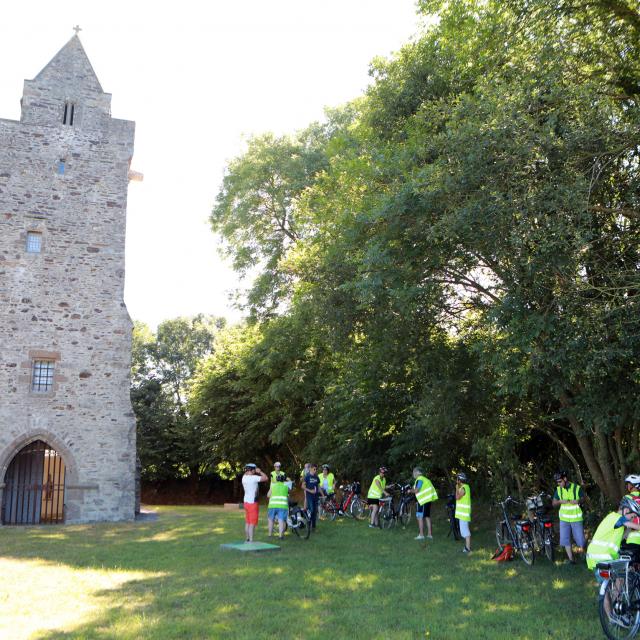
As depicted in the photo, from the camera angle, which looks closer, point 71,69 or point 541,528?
point 541,528

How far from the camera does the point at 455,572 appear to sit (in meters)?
10.8

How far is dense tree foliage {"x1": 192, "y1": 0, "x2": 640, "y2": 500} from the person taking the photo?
998 centimetres

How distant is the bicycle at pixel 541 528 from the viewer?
11.7m

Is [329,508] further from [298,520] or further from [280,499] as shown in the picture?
[280,499]

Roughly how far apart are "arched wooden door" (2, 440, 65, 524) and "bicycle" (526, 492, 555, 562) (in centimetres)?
1375

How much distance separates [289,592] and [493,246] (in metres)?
5.90

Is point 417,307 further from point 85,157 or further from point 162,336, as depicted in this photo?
point 162,336

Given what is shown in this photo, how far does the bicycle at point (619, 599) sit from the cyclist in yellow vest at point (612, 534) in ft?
0.45

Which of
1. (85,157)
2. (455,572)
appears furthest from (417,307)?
(85,157)

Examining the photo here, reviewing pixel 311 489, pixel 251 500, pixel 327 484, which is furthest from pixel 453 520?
pixel 327 484

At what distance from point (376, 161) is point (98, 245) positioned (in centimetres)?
1039

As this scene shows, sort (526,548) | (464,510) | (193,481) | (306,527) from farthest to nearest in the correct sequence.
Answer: (193,481) → (306,527) → (464,510) → (526,548)

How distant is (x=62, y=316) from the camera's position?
20406mm

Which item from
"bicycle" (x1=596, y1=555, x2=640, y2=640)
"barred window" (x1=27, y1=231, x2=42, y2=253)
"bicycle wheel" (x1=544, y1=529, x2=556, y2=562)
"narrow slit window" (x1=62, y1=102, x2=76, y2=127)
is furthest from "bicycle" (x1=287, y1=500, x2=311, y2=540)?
"narrow slit window" (x1=62, y1=102, x2=76, y2=127)
